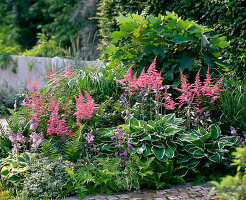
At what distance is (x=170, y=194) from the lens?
3180 millimetres

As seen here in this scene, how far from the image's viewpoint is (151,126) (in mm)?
3668

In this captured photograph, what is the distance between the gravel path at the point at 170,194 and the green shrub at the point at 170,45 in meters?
1.80

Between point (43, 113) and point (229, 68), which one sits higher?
point (229, 68)

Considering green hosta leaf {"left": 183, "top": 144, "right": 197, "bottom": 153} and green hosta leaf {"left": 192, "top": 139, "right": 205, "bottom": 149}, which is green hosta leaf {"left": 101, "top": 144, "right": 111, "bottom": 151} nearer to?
green hosta leaf {"left": 183, "top": 144, "right": 197, "bottom": 153}

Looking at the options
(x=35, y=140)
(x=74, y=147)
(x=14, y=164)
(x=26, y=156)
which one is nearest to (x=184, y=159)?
(x=74, y=147)

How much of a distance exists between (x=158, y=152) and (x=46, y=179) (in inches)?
51.3

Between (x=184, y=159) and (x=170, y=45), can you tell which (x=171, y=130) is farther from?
(x=170, y=45)

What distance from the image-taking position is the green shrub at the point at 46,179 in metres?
3.23

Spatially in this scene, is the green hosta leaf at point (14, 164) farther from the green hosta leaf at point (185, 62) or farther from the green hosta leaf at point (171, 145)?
the green hosta leaf at point (185, 62)

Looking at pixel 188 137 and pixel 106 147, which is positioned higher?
pixel 188 137

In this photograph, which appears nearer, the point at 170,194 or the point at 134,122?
the point at 170,194

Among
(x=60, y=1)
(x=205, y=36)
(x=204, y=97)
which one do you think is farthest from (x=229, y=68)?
(x=60, y=1)

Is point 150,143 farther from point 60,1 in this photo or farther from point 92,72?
point 60,1

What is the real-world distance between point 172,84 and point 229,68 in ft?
3.79
